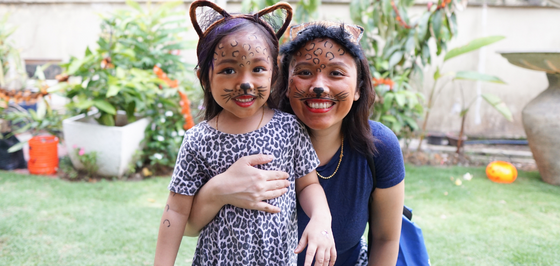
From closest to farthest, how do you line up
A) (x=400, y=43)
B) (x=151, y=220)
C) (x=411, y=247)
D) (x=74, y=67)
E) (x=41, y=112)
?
(x=411, y=247) < (x=151, y=220) < (x=74, y=67) < (x=41, y=112) < (x=400, y=43)

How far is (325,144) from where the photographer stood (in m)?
1.58

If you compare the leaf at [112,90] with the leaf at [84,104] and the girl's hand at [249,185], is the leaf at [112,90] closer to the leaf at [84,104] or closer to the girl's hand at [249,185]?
the leaf at [84,104]

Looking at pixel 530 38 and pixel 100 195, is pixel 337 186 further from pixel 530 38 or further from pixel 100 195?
pixel 530 38

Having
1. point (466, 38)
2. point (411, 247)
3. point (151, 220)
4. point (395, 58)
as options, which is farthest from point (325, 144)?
point (466, 38)

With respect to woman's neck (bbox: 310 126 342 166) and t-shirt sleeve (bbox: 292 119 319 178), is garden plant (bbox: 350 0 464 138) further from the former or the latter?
t-shirt sleeve (bbox: 292 119 319 178)

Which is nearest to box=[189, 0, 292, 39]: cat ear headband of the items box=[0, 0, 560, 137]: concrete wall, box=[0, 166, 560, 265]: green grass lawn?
box=[0, 166, 560, 265]: green grass lawn

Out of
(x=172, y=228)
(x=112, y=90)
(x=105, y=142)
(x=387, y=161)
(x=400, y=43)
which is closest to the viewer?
(x=172, y=228)

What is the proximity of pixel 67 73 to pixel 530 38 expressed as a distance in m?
6.57

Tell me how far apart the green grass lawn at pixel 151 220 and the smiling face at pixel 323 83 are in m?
1.76

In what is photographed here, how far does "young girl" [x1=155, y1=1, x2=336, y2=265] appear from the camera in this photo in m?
1.29

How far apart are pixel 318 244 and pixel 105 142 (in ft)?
11.4

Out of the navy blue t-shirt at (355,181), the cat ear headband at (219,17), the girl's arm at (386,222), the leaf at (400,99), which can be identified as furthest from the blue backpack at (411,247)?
the leaf at (400,99)

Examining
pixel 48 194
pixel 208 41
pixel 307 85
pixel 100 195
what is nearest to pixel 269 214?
pixel 307 85

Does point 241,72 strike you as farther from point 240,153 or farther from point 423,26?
point 423,26
